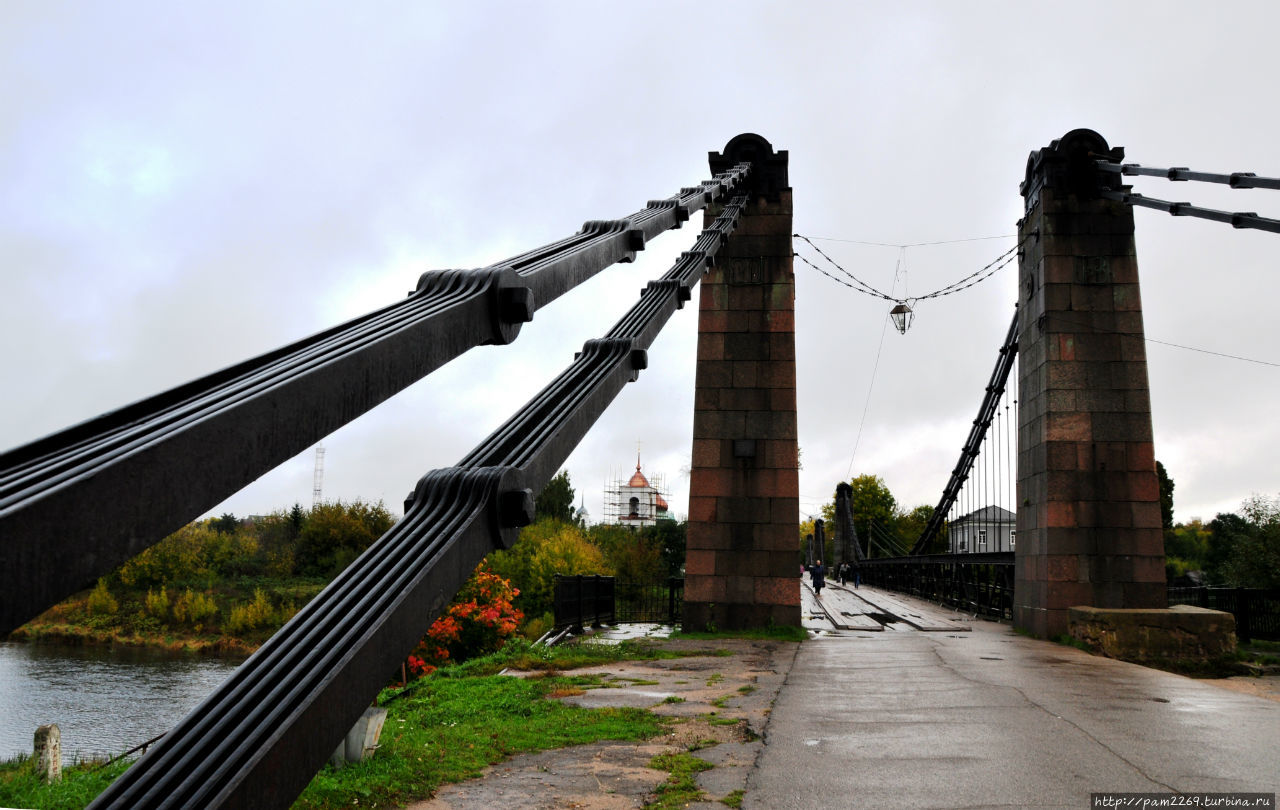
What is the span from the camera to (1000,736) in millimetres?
5422

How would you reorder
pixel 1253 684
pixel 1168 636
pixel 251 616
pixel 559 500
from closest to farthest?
pixel 1253 684 < pixel 1168 636 < pixel 251 616 < pixel 559 500

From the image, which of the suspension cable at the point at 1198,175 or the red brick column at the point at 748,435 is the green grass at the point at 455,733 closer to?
the red brick column at the point at 748,435

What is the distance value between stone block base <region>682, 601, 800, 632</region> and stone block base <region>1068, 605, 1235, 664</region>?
3900 mm

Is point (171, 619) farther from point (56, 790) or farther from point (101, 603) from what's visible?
point (56, 790)

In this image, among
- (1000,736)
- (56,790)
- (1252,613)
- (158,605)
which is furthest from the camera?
(158,605)

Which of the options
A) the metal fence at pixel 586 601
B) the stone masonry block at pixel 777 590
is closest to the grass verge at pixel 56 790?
the metal fence at pixel 586 601

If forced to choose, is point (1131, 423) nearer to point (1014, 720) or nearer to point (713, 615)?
point (713, 615)

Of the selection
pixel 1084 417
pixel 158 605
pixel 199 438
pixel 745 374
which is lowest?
pixel 158 605

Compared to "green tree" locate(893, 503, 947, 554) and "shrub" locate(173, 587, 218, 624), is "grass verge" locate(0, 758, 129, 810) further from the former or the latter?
"green tree" locate(893, 503, 947, 554)

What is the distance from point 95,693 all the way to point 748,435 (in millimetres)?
17763

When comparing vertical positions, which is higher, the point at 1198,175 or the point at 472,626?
the point at 1198,175

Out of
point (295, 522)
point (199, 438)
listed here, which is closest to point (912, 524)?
point (295, 522)

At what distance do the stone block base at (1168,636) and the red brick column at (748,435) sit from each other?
3.97 metres

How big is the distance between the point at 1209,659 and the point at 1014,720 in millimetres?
5671
